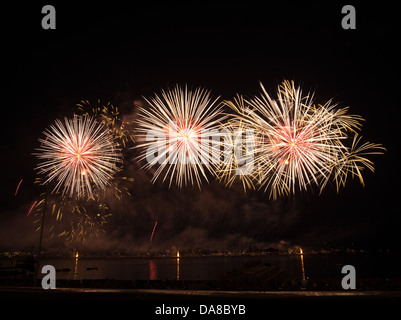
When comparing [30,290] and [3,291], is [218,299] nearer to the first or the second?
[30,290]

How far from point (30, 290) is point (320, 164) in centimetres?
1652
